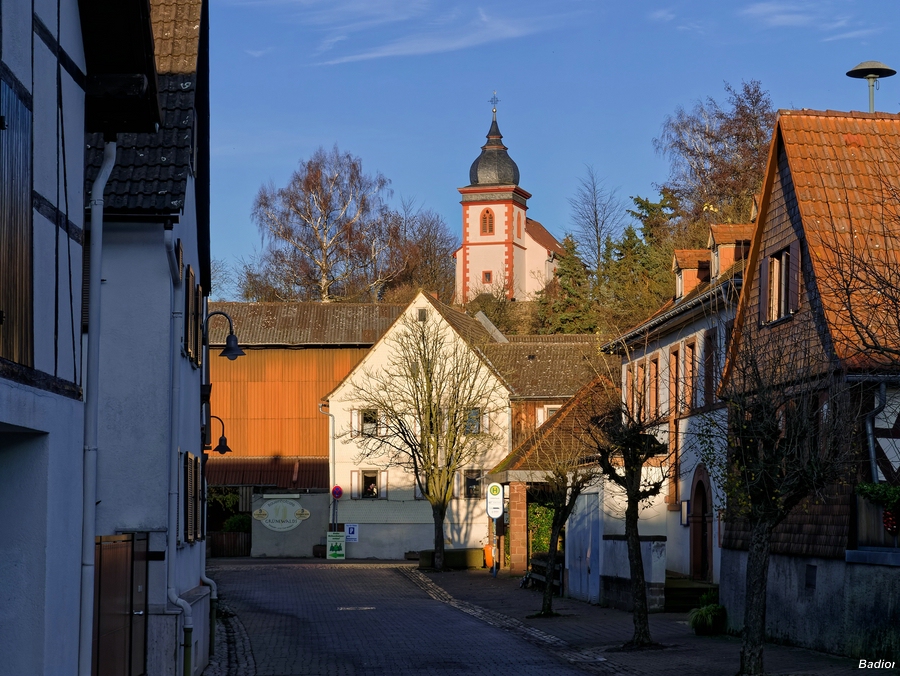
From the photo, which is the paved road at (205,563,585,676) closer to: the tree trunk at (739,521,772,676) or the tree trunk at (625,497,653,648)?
the tree trunk at (625,497,653,648)

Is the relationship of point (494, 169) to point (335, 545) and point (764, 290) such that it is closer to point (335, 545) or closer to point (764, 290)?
point (335, 545)

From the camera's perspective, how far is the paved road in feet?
58.5

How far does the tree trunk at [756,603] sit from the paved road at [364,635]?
2.70m

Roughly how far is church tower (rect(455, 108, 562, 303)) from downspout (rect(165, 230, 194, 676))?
93025 mm

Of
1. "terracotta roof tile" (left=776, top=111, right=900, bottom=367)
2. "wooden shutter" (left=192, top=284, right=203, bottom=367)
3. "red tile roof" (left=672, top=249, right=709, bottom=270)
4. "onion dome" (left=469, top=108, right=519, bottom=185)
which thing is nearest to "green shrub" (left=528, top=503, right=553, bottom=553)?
"red tile roof" (left=672, top=249, right=709, bottom=270)

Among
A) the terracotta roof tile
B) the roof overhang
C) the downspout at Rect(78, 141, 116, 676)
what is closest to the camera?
the downspout at Rect(78, 141, 116, 676)

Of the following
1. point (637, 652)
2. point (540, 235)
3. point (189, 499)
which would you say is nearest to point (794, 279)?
point (637, 652)

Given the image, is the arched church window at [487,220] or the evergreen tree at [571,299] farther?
the arched church window at [487,220]

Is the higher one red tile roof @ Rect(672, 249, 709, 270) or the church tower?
the church tower

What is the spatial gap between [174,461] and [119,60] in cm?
582

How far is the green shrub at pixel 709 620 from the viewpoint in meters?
21.2

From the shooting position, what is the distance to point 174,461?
1505cm

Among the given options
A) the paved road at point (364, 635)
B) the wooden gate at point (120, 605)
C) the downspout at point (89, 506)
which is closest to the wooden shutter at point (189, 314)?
the wooden gate at point (120, 605)

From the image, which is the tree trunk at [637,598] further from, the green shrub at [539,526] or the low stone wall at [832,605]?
the green shrub at [539,526]
